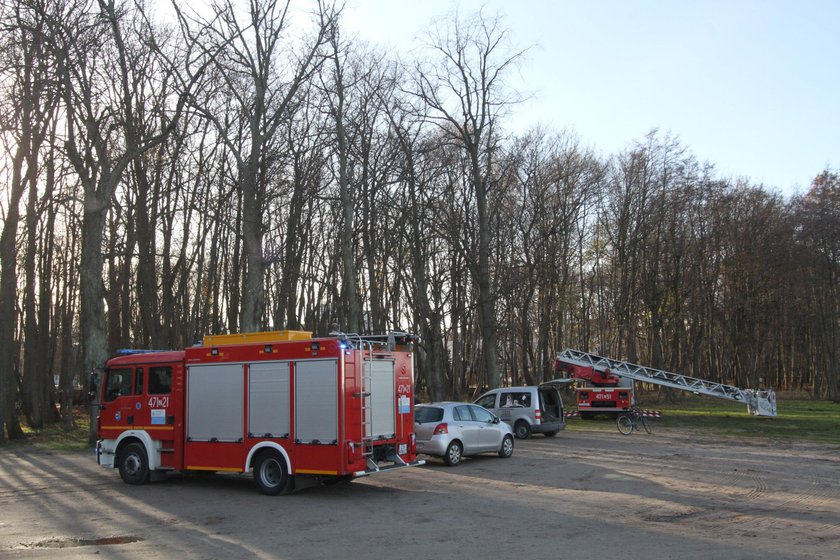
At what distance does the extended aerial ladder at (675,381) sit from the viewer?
114 feet

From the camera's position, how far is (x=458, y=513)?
11000 mm

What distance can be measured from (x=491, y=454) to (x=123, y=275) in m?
20.8

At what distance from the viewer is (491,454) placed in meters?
19.9

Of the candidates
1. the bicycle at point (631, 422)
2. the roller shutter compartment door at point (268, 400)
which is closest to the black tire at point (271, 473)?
the roller shutter compartment door at point (268, 400)

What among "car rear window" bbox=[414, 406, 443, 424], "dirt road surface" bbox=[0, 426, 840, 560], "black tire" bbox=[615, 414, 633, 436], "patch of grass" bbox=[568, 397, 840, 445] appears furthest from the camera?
"black tire" bbox=[615, 414, 633, 436]

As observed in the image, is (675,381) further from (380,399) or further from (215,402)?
(215,402)

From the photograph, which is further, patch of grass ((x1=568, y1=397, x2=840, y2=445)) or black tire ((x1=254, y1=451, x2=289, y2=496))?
patch of grass ((x1=568, y1=397, x2=840, y2=445))

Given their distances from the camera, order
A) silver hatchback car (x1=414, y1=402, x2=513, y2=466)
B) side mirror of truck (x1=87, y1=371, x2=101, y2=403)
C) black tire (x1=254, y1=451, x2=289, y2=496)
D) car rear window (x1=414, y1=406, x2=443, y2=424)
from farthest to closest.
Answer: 1. car rear window (x1=414, y1=406, x2=443, y2=424)
2. silver hatchback car (x1=414, y1=402, x2=513, y2=466)
3. side mirror of truck (x1=87, y1=371, x2=101, y2=403)
4. black tire (x1=254, y1=451, x2=289, y2=496)

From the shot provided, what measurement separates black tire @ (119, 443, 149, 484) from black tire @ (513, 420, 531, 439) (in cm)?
1370

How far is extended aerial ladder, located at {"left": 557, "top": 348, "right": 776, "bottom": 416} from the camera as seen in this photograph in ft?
114

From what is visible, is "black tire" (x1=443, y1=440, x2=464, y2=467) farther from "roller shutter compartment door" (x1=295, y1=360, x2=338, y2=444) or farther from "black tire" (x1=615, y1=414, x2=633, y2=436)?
"black tire" (x1=615, y1=414, x2=633, y2=436)

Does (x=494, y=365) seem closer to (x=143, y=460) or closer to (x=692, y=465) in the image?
(x=692, y=465)

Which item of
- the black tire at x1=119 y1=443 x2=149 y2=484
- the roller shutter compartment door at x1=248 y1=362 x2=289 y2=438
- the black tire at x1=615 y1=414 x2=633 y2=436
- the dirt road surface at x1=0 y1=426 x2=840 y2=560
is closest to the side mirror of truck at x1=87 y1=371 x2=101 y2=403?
the black tire at x1=119 y1=443 x2=149 y2=484

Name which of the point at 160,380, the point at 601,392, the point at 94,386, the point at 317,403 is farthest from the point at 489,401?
the point at 94,386
